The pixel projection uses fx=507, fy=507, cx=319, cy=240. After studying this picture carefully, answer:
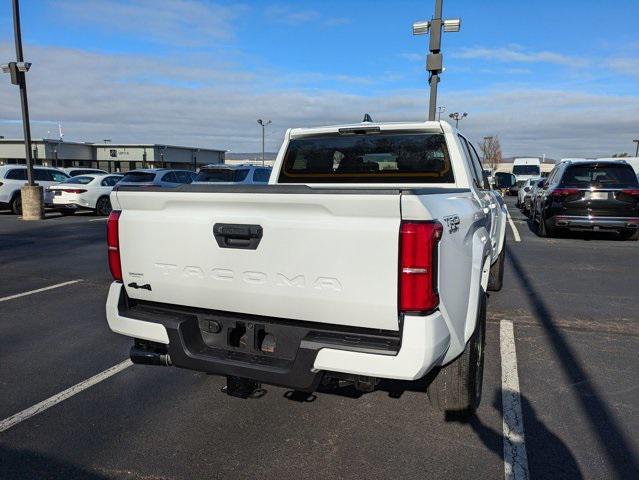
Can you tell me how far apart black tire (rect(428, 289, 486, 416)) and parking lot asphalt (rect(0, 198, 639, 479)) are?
15 centimetres

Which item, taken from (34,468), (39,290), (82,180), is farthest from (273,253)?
(82,180)

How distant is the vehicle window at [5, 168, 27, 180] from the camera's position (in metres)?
17.8

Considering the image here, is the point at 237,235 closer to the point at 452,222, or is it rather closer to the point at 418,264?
the point at 418,264

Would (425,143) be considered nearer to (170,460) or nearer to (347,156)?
(347,156)

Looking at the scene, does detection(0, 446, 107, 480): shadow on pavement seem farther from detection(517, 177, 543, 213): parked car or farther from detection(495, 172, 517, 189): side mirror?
detection(517, 177, 543, 213): parked car

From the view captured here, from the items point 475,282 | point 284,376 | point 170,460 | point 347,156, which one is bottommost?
point 170,460

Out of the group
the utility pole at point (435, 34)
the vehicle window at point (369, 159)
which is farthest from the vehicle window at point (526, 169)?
the vehicle window at point (369, 159)

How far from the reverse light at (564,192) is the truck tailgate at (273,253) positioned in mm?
10007

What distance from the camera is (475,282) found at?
3113 mm

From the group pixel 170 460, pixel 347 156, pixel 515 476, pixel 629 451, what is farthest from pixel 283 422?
pixel 347 156

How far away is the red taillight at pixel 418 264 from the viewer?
2.38 m

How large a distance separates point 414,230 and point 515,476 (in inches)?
58.7

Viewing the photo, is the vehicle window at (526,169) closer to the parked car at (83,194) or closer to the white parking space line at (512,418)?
the parked car at (83,194)

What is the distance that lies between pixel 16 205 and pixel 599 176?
59.5ft
